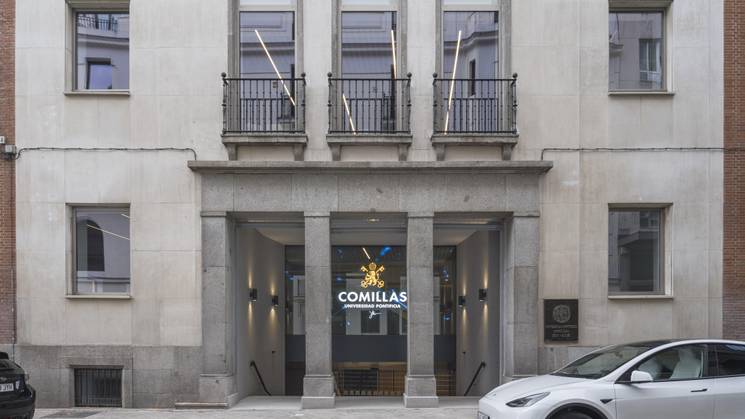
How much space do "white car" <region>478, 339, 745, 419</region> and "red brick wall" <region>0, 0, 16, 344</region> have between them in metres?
9.59

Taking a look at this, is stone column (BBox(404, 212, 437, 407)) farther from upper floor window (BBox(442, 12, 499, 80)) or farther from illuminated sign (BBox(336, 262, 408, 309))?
upper floor window (BBox(442, 12, 499, 80))

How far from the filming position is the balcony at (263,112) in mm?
13641

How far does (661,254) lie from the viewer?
1421cm

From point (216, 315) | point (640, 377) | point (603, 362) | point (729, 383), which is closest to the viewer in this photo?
point (640, 377)

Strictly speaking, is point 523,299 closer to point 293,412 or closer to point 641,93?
point 641,93

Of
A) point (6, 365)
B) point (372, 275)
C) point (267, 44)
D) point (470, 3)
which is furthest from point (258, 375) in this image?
point (470, 3)

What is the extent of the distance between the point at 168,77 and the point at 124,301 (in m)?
4.52

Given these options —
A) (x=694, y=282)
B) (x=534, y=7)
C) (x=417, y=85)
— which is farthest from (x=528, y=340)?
(x=534, y=7)

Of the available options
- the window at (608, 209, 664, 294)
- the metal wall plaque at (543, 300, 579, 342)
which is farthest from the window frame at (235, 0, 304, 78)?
the window at (608, 209, 664, 294)

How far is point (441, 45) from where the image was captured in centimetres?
1409

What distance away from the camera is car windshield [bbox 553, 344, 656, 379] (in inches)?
379

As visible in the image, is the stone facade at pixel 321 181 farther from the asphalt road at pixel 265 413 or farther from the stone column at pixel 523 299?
the asphalt road at pixel 265 413

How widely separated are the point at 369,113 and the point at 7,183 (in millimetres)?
7339

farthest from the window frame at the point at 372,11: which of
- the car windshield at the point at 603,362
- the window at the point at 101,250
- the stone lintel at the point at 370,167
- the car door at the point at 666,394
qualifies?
the car door at the point at 666,394
